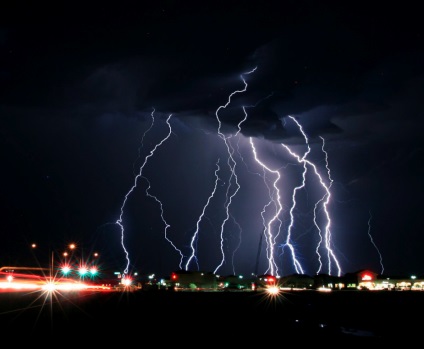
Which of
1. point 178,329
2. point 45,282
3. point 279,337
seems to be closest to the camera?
point 279,337

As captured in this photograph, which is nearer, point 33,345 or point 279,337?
point 33,345

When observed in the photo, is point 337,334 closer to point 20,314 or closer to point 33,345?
point 33,345

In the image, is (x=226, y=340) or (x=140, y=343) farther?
(x=226, y=340)

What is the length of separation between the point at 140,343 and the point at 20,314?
14.6ft

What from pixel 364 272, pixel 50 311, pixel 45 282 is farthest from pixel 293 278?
pixel 50 311

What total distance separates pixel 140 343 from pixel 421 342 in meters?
5.30

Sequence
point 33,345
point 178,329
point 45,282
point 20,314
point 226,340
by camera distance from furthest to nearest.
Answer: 1. point 45,282
2. point 20,314
3. point 178,329
4. point 226,340
5. point 33,345

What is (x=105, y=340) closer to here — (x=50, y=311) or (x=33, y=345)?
(x=33, y=345)

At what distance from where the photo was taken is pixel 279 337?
8.73 meters

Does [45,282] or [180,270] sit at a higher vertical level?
[180,270]

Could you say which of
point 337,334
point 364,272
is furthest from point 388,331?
point 364,272

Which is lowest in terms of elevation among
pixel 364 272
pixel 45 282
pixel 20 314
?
pixel 20 314

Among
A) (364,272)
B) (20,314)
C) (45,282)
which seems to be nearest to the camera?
(20,314)

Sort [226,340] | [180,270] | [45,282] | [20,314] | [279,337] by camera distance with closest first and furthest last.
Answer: [226,340] < [279,337] < [20,314] < [45,282] < [180,270]
